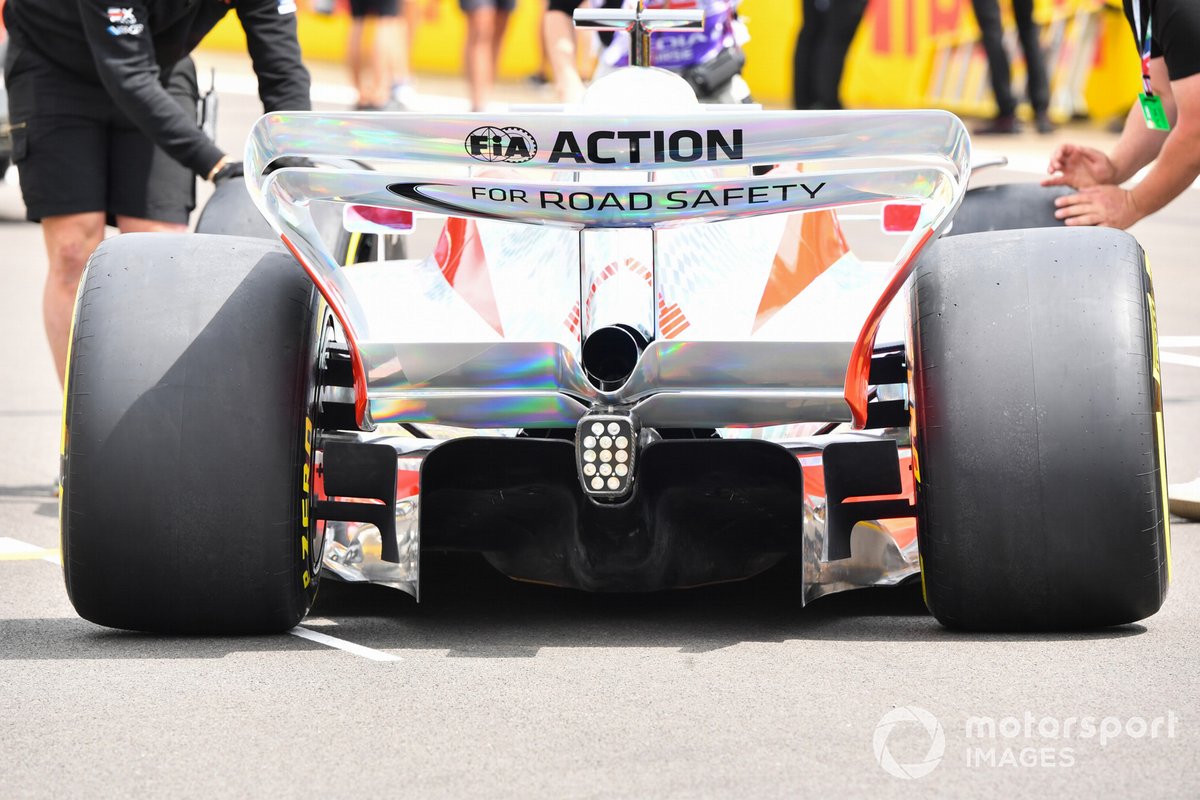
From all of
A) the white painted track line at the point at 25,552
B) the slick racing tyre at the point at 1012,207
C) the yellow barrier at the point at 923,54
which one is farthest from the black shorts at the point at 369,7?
the white painted track line at the point at 25,552

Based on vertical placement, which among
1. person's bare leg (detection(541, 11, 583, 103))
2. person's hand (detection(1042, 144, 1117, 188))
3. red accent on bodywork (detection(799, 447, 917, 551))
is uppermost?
person's bare leg (detection(541, 11, 583, 103))

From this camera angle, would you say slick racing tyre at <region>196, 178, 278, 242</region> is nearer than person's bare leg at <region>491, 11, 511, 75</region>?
Yes

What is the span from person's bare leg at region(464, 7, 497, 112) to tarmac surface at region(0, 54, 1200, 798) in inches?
364

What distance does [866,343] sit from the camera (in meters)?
3.74

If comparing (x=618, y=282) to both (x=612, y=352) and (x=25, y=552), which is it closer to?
(x=612, y=352)

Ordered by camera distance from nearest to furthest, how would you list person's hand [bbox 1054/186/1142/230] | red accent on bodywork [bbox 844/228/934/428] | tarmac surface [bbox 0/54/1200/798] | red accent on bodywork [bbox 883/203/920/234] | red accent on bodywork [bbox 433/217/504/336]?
tarmac surface [bbox 0/54/1200/798]
red accent on bodywork [bbox 844/228/934/428]
red accent on bodywork [bbox 433/217/504/336]
red accent on bodywork [bbox 883/203/920/234]
person's hand [bbox 1054/186/1142/230]

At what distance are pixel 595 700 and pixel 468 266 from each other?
1140 mm

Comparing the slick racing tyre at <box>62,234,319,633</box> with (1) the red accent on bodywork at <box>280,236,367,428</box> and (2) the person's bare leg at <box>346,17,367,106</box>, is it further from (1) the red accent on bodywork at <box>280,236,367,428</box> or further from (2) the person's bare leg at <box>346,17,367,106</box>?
(2) the person's bare leg at <box>346,17,367,106</box>

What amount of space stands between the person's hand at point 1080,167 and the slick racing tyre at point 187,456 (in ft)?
7.15

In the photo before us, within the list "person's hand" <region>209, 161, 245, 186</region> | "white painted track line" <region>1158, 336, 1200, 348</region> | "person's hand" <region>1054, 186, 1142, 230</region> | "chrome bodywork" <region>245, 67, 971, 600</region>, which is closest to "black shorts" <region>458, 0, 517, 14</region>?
"white painted track line" <region>1158, 336, 1200, 348</region>

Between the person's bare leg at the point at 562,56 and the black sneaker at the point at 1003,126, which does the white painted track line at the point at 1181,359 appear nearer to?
the person's bare leg at the point at 562,56

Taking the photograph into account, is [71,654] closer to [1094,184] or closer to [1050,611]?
[1050,611]

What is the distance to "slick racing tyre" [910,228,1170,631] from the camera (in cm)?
378

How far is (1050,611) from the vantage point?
3.86 metres
